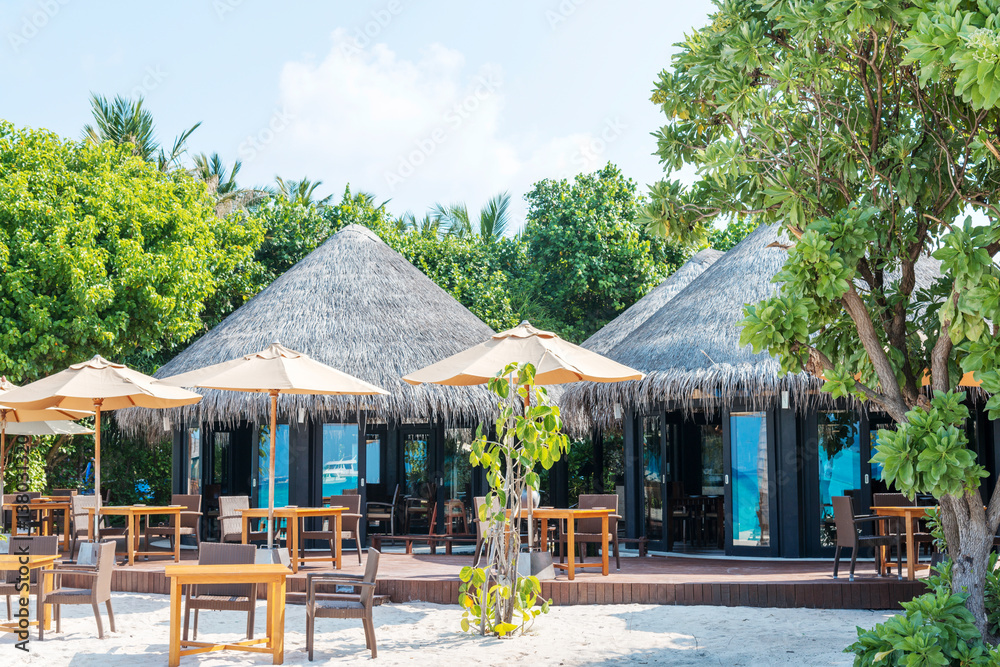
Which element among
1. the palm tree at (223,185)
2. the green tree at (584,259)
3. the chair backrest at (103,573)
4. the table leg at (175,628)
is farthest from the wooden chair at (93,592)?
the palm tree at (223,185)

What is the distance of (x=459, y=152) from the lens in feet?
65.7

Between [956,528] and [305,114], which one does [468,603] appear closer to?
[956,528]

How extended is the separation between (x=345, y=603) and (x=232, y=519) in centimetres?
416

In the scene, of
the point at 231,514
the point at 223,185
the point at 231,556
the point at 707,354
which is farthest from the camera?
the point at 223,185

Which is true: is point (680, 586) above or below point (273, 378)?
below

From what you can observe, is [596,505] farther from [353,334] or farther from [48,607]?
[48,607]

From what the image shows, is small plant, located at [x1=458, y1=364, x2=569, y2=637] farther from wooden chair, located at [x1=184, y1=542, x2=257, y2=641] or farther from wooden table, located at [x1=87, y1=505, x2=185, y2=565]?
wooden table, located at [x1=87, y1=505, x2=185, y2=565]

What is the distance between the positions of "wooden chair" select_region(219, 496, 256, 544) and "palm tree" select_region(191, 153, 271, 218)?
14.8m

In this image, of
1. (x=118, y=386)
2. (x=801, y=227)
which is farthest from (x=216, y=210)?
(x=801, y=227)

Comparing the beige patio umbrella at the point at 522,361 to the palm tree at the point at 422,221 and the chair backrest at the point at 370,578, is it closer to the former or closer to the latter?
the chair backrest at the point at 370,578

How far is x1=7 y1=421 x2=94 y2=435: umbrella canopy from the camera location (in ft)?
44.7

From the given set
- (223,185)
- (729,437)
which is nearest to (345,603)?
(729,437)

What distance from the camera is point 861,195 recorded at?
5.54 meters

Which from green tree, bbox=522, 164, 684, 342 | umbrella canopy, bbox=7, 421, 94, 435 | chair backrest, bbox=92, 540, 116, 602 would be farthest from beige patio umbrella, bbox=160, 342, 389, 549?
green tree, bbox=522, 164, 684, 342
